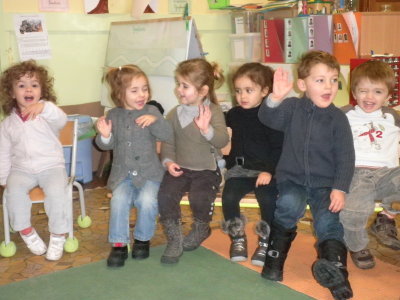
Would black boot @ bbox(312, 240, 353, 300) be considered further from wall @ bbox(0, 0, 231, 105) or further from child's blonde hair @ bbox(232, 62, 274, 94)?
wall @ bbox(0, 0, 231, 105)

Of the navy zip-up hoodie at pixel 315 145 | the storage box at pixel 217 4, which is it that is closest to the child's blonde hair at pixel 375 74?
the navy zip-up hoodie at pixel 315 145

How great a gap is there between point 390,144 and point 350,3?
81.2 inches

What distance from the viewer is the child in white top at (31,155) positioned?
2.56 m

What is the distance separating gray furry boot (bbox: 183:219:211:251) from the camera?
2.54 m

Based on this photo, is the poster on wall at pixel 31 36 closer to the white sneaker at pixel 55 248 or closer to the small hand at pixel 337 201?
the white sneaker at pixel 55 248

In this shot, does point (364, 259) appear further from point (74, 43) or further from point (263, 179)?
point (74, 43)

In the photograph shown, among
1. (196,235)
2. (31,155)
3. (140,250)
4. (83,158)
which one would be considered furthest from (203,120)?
(83,158)

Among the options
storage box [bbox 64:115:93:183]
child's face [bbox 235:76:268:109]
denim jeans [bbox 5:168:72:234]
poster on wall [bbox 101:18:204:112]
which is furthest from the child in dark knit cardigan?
storage box [bbox 64:115:93:183]

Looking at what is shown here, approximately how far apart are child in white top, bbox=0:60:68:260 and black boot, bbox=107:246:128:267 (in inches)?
11.8

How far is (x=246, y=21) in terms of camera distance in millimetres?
4426

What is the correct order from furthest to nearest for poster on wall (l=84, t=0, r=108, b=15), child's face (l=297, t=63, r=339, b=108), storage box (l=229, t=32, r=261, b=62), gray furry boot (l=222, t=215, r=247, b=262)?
1. storage box (l=229, t=32, r=261, b=62)
2. poster on wall (l=84, t=0, r=108, b=15)
3. gray furry boot (l=222, t=215, r=247, b=262)
4. child's face (l=297, t=63, r=339, b=108)

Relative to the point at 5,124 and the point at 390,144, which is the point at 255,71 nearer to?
the point at 390,144

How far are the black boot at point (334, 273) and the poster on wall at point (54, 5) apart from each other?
2839mm

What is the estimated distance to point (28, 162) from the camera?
8.63ft
